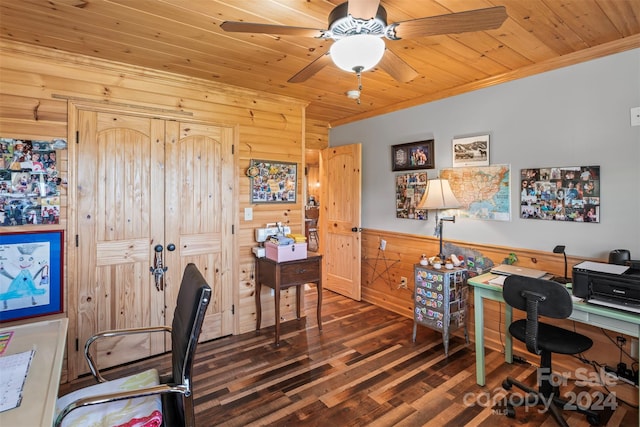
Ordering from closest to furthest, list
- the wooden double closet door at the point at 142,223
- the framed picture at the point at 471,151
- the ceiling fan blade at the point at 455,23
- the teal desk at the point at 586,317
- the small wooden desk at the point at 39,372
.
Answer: the small wooden desk at the point at 39,372, the ceiling fan blade at the point at 455,23, the teal desk at the point at 586,317, the wooden double closet door at the point at 142,223, the framed picture at the point at 471,151

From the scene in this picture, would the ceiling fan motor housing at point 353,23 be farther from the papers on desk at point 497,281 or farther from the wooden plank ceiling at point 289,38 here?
the papers on desk at point 497,281

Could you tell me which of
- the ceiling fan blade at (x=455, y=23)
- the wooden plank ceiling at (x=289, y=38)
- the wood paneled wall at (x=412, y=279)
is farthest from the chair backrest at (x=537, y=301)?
the wooden plank ceiling at (x=289, y=38)

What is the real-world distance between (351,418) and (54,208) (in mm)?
2565

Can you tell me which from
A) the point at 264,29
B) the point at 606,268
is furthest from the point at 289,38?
the point at 606,268

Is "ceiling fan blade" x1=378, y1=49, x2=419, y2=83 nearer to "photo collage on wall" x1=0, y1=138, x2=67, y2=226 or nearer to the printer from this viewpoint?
the printer

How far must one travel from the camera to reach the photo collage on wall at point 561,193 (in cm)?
242

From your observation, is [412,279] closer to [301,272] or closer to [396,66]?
[301,272]

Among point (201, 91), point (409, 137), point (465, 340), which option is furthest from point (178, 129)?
point (465, 340)

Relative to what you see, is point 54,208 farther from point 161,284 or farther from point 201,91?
point 201,91

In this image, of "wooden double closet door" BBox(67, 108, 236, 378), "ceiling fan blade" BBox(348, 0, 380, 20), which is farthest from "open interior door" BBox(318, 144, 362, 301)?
"ceiling fan blade" BBox(348, 0, 380, 20)

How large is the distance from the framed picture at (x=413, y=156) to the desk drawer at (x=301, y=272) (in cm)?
153

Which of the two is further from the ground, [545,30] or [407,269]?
[545,30]

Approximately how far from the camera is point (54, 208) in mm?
2428

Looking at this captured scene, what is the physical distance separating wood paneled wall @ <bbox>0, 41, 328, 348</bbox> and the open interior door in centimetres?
83
